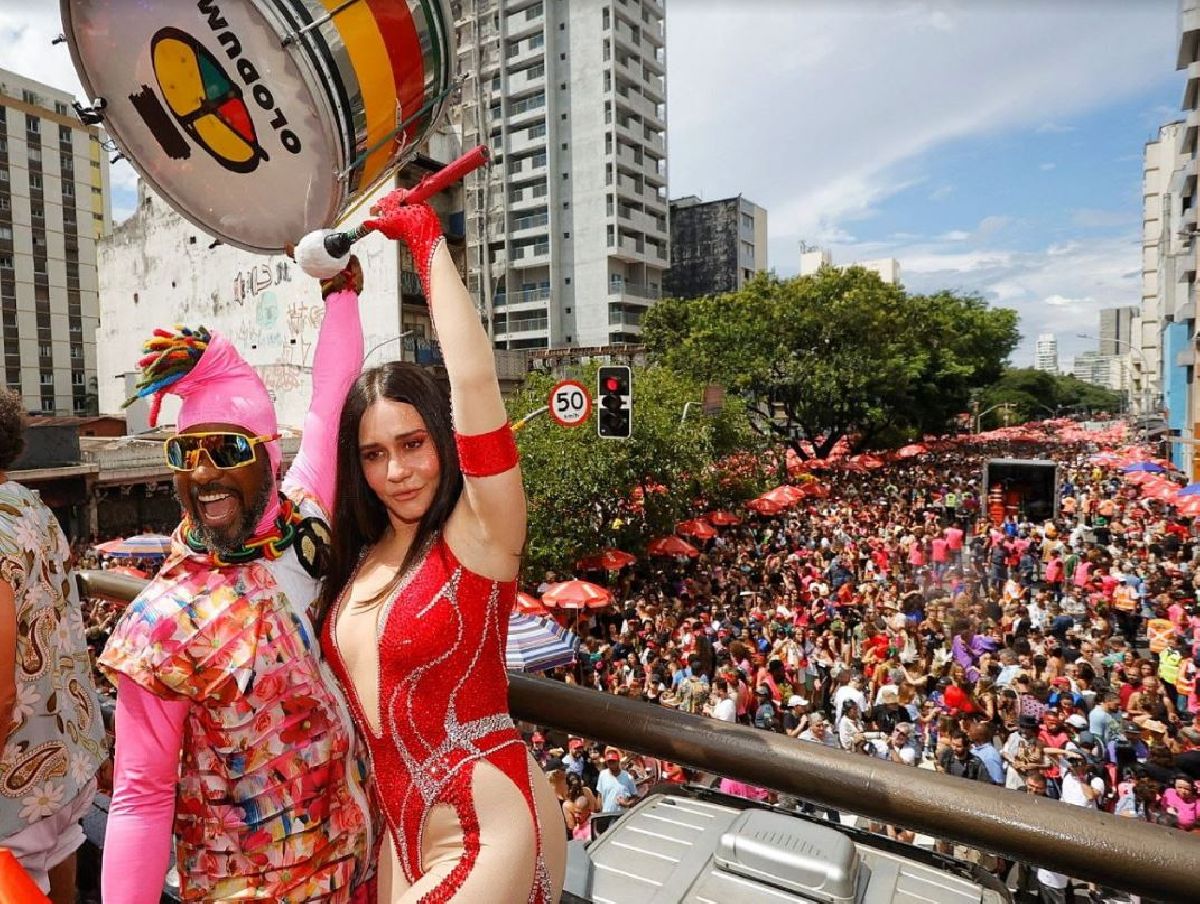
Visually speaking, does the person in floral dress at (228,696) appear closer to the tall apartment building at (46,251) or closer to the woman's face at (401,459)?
the woman's face at (401,459)

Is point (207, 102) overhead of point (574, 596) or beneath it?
overhead

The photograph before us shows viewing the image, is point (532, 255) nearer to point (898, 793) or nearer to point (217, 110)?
point (217, 110)

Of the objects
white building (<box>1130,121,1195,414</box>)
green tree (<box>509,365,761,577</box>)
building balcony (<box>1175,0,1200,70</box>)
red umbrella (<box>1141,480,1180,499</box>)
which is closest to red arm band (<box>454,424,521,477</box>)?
green tree (<box>509,365,761,577</box>)

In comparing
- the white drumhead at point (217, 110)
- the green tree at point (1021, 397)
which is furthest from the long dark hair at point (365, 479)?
the green tree at point (1021, 397)

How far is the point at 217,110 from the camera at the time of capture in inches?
74.0

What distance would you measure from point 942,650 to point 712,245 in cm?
5202

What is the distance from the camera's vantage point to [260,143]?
6.22 feet

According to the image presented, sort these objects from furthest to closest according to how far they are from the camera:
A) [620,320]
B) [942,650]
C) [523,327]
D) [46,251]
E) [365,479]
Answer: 1. [46,251]
2. [523,327]
3. [620,320]
4. [942,650]
5. [365,479]

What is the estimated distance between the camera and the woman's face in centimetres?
159

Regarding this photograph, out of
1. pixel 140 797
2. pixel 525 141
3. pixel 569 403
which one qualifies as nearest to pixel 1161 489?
pixel 569 403

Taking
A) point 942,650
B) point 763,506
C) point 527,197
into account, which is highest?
point 527,197

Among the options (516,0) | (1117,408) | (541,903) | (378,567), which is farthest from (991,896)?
(1117,408)

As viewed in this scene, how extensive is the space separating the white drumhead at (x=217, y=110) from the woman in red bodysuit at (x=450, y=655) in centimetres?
44

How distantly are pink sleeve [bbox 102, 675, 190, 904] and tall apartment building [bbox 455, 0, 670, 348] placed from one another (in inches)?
1897
